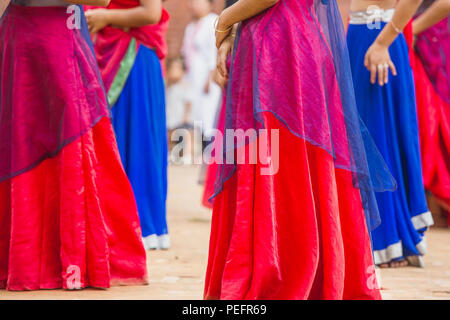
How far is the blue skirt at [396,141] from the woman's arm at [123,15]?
112cm

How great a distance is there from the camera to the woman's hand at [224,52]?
110 inches

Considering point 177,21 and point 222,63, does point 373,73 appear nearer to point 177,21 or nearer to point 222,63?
point 222,63

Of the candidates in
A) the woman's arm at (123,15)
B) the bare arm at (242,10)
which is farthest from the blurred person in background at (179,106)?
the bare arm at (242,10)

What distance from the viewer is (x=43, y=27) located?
3.16m

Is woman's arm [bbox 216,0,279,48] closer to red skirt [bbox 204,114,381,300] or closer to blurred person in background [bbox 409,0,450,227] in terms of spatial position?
red skirt [bbox 204,114,381,300]

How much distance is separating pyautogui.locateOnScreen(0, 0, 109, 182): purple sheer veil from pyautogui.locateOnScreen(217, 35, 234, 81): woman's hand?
71 cm

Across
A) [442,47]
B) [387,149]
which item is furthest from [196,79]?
[387,149]

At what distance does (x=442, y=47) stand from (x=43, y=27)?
3.18 m

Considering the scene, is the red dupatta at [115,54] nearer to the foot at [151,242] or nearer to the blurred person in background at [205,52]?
the foot at [151,242]

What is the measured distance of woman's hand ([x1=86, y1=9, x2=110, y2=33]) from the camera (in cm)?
408

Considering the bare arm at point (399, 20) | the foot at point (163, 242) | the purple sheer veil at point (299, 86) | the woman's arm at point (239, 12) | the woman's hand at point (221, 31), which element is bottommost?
the foot at point (163, 242)

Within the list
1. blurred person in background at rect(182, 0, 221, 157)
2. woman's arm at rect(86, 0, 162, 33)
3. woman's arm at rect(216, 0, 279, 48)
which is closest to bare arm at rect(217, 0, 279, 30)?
woman's arm at rect(216, 0, 279, 48)

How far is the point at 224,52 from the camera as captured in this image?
2799mm
